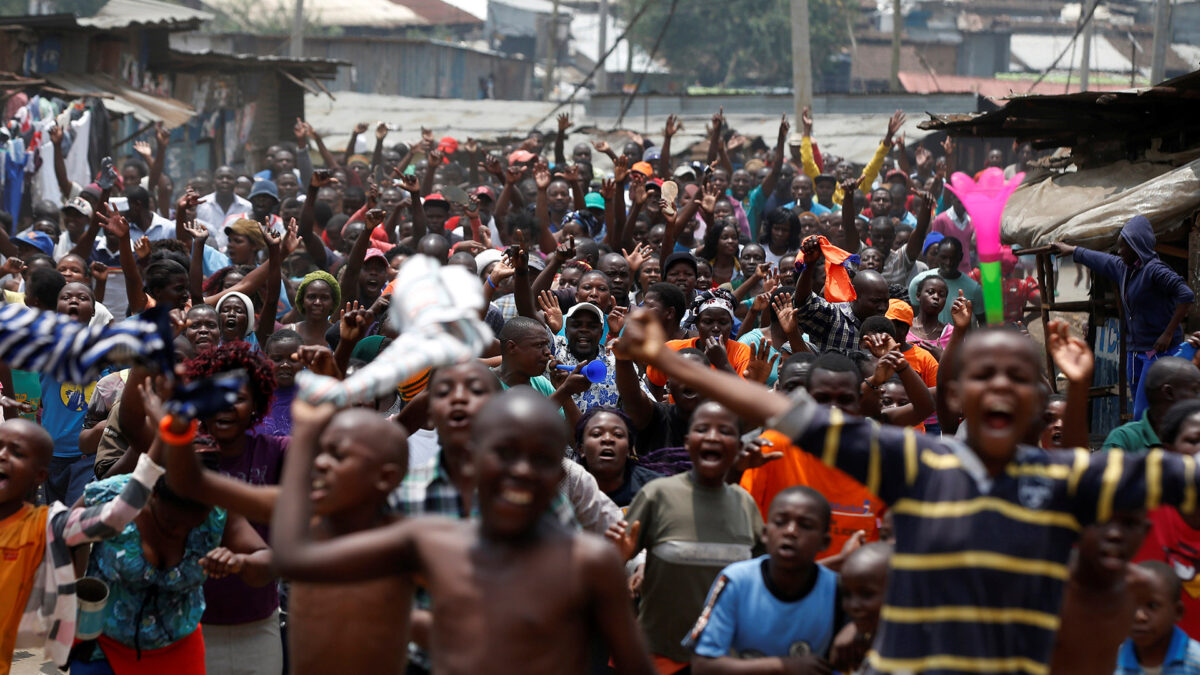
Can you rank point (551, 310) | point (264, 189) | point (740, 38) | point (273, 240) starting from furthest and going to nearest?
point (740, 38) → point (264, 189) → point (273, 240) → point (551, 310)

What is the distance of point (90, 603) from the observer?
14.1ft

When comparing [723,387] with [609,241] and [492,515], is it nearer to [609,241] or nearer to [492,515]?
[492,515]

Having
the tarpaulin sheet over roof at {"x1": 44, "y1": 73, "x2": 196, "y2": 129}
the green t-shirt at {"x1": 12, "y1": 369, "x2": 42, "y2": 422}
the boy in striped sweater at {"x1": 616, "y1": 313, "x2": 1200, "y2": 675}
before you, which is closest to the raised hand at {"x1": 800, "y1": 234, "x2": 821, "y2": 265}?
the green t-shirt at {"x1": 12, "y1": 369, "x2": 42, "y2": 422}

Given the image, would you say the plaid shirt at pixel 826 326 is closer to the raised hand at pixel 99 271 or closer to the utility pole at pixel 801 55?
the raised hand at pixel 99 271

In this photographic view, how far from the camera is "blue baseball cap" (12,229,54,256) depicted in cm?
961

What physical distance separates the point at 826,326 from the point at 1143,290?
2.15m

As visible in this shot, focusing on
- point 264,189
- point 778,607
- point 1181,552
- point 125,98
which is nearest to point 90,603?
point 778,607

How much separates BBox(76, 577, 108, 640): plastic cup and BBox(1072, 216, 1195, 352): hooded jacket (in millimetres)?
6067

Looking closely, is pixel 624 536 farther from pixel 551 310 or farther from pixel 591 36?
pixel 591 36

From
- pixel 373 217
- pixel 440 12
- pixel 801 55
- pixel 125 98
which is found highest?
pixel 440 12

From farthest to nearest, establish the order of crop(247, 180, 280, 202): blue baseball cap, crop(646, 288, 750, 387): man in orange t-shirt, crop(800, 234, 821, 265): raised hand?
1. crop(247, 180, 280, 202): blue baseball cap
2. crop(800, 234, 821, 265): raised hand
3. crop(646, 288, 750, 387): man in orange t-shirt

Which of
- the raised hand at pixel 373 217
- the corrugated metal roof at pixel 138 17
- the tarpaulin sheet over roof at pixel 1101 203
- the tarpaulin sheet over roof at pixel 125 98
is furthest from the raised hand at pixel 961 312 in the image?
the corrugated metal roof at pixel 138 17

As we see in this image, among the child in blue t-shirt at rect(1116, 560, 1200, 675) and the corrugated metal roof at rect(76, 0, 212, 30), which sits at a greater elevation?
the corrugated metal roof at rect(76, 0, 212, 30)

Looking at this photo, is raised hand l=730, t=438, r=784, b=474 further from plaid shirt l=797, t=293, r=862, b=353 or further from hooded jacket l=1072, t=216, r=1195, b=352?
hooded jacket l=1072, t=216, r=1195, b=352
